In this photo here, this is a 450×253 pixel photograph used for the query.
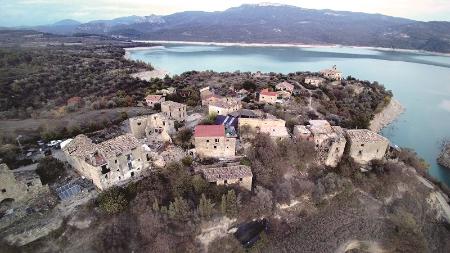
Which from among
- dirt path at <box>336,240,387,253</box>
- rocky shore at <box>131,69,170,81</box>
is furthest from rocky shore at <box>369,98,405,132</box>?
rocky shore at <box>131,69,170,81</box>

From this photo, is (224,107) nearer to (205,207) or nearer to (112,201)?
(205,207)

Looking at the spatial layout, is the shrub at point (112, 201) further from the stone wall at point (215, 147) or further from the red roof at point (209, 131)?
the red roof at point (209, 131)

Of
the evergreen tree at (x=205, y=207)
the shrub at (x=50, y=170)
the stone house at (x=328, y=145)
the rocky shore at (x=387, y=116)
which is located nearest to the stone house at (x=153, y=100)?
the shrub at (x=50, y=170)

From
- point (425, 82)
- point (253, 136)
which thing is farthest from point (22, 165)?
point (425, 82)

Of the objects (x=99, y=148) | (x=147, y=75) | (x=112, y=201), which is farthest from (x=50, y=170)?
(x=147, y=75)

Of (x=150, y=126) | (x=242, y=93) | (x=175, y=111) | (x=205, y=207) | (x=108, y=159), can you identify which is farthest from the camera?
(x=242, y=93)

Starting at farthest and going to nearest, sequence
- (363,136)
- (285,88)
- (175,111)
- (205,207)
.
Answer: (285,88) → (175,111) → (363,136) → (205,207)
